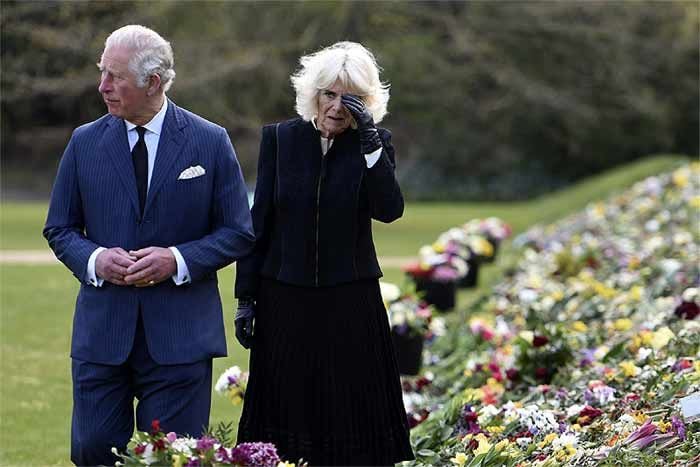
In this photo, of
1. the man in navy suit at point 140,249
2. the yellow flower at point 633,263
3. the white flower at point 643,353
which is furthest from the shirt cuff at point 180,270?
the yellow flower at point 633,263

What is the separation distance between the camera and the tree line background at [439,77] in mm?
23062

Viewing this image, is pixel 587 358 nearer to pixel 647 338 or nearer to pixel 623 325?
pixel 647 338

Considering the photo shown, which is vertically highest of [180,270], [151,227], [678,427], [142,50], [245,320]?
[142,50]

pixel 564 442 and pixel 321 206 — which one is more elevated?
pixel 321 206

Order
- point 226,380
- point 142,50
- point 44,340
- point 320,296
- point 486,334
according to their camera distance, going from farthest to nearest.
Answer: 1. point 44,340
2. point 486,334
3. point 226,380
4. point 320,296
5. point 142,50

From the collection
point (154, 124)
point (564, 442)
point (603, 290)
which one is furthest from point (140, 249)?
point (603, 290)

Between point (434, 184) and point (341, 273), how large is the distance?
30653 mm

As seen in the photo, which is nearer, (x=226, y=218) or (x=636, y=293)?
(x=226, y=218)

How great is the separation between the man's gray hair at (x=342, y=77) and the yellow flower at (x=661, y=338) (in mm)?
2103

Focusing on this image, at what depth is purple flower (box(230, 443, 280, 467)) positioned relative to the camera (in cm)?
367

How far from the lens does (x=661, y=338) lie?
6.06 meters

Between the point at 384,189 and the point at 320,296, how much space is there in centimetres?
48

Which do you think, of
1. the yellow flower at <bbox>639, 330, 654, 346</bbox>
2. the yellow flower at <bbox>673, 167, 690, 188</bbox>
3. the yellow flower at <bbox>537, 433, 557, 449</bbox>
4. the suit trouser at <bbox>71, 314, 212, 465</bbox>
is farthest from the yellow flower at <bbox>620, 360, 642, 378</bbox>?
the yellow flower at <bbox>673, 167, 690, 188</bbox>

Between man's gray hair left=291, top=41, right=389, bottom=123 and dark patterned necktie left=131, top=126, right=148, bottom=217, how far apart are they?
2.03ft
